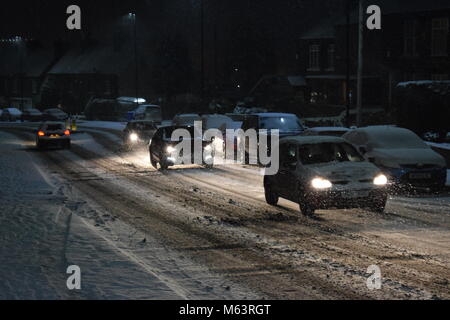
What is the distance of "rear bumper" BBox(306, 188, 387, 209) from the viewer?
15023 mm

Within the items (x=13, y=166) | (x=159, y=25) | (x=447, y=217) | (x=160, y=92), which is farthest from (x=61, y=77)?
(x=447, y=217)

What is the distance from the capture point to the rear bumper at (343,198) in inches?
591

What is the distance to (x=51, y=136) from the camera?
37.0 m

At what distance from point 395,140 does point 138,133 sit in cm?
1717

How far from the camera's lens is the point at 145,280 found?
32.4 feet

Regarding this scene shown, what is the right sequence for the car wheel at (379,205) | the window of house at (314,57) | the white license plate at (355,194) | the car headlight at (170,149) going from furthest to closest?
the window of house at (314,57) < the car headlight at (170,149) < the car wheel at (379,205) < the white license plate at (355,194)

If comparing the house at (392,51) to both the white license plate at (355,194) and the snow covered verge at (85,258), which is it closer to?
the white license plate at (355,194)

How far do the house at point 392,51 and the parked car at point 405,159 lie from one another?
26943 millimetres

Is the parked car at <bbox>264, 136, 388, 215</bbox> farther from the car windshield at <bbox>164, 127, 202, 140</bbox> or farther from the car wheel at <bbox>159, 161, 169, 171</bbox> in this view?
the car windshield at <bbox>164, 127, 202, 140</bbox>

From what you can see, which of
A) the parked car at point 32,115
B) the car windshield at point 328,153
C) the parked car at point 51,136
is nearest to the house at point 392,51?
the parked car at point 51,136

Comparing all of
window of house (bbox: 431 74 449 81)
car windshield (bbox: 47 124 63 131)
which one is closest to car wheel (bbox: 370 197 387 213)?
car windshield (bbox: 47 124 63 131)

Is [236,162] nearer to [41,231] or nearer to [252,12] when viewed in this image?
[41,231]

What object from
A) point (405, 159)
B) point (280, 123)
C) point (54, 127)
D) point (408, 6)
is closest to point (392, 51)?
point (408, 6)
